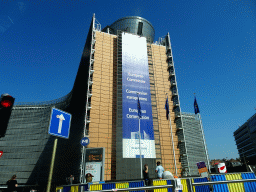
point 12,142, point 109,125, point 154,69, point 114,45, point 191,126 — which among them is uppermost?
point 114,45

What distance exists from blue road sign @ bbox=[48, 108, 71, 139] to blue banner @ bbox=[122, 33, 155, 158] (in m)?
21.4

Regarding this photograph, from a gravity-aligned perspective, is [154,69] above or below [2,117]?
above

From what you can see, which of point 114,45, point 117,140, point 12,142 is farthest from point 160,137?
point 12,142

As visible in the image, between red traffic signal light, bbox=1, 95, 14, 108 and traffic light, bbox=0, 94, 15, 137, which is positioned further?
red traffic signal light, bbox=1, 95, 14, 108

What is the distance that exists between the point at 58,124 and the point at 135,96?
2574 centimetres

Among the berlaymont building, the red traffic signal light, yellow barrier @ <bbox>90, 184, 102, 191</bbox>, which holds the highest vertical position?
the berlaymont building

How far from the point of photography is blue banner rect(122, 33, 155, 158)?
88.3 ft

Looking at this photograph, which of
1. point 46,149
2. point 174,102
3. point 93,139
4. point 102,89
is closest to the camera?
point 93,139

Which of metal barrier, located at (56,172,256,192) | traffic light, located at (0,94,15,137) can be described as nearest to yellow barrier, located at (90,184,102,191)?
metal barrier, located at (56,172,256,192)

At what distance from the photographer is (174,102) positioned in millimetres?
34344

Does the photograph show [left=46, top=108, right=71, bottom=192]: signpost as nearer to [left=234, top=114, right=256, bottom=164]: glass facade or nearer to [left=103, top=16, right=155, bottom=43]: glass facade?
[left=103, top=16, right=155, bottom=43]: glass facade

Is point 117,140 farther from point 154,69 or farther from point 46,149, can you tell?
point 46,149

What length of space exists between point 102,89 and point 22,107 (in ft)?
156

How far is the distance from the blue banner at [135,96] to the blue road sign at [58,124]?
21411 mm
